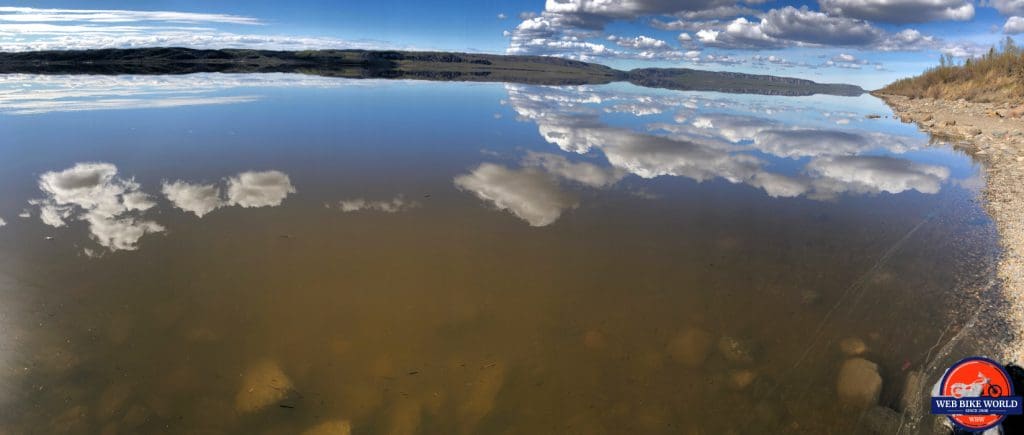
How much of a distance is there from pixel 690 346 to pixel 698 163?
12.5 metres

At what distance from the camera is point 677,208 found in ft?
39.1

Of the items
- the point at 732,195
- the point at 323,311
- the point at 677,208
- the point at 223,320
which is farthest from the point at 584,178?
the point at 223,320

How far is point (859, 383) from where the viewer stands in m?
5.63

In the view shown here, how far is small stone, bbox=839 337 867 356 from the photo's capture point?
20.9ft

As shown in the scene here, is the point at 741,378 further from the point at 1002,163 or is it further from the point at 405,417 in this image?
the point at 1002,163

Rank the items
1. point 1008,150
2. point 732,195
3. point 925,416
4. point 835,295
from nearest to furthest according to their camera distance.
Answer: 1. point 925,416
2. point 835,295
3. point 732,195
4. point 1008,150

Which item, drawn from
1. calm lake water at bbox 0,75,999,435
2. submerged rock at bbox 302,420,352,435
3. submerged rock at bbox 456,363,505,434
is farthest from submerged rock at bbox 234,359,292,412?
submerged rock at bbox 456,363,505,434

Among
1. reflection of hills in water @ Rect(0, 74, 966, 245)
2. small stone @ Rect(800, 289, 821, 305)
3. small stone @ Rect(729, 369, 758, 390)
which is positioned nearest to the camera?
small stone @ Rect(729, 369, 758, 390)

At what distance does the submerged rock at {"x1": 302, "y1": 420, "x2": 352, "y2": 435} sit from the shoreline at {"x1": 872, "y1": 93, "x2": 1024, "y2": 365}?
28.9ft

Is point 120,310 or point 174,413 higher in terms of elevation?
point 120,310

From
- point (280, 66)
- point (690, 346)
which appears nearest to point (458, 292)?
point (690, 346)

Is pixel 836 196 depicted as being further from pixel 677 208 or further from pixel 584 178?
pixel 584 178

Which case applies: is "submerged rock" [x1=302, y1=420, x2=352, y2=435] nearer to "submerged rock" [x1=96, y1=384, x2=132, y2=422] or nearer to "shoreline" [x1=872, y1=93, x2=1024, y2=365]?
"submerged rock" [x1=96, y1=384, x2=132, y2=422]

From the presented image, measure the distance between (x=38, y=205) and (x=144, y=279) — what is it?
5843 mm
